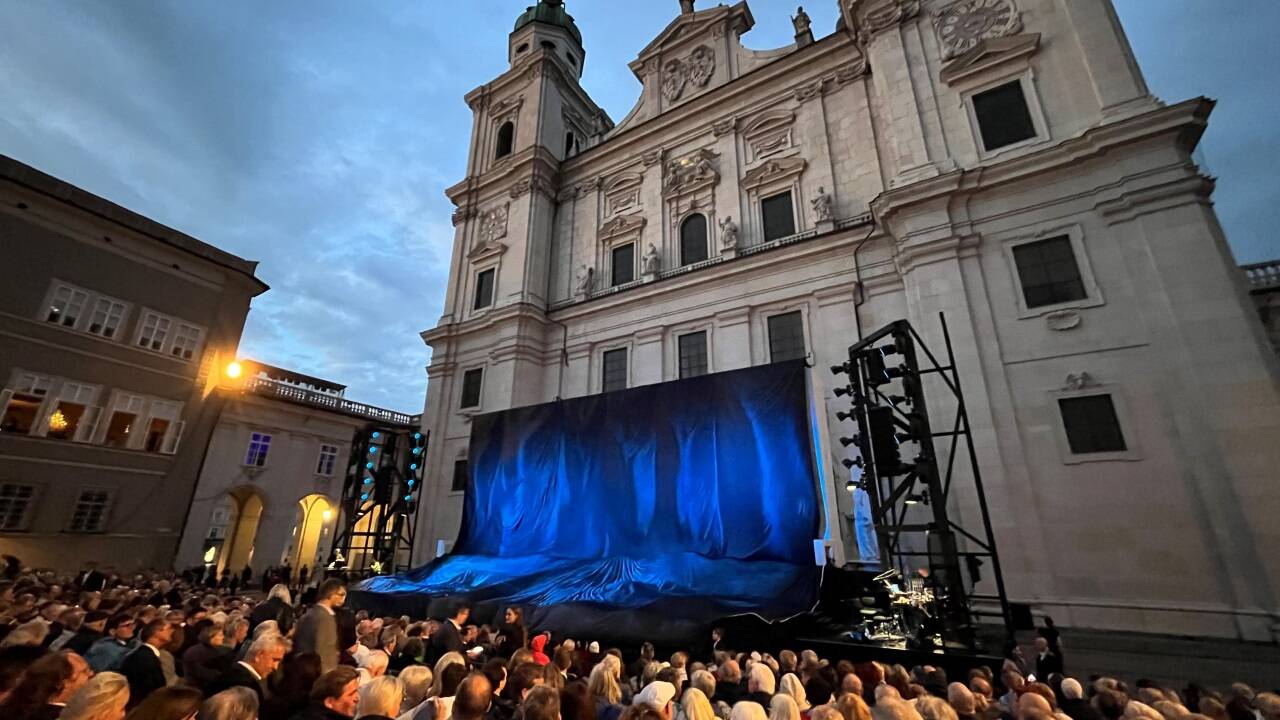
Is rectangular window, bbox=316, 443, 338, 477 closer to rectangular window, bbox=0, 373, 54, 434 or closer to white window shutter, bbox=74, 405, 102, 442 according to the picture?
white window shutter, bbox=74, 405, 102, 442

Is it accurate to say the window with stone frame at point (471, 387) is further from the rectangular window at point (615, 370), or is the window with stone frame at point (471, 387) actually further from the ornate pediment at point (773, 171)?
the ornate pediment at point (773, 171)

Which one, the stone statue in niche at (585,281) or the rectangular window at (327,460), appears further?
the rectangular window at (327,460)

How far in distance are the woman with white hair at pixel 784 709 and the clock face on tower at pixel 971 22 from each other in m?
17.6

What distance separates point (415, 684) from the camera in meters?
3.38

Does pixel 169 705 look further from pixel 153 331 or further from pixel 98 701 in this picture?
pixel 153 331

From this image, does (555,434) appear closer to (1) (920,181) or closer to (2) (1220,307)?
(1) (920,181)

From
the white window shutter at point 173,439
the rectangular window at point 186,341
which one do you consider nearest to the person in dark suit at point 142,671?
the white window shutter at point 173,439

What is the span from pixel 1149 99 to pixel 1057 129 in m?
1.64

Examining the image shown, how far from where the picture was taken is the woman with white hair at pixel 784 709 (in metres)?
2.71

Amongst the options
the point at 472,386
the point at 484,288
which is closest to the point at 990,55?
the point at 484,288

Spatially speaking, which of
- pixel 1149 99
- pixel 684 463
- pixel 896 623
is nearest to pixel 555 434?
pixel 684 463

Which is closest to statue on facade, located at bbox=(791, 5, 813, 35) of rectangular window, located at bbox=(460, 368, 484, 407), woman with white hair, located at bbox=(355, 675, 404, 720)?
rectangular window, located at bbox=(460, 368, 484, 407)

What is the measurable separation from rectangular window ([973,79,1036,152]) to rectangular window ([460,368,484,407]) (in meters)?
18.4

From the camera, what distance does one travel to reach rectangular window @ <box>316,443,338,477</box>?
77.5 feet
